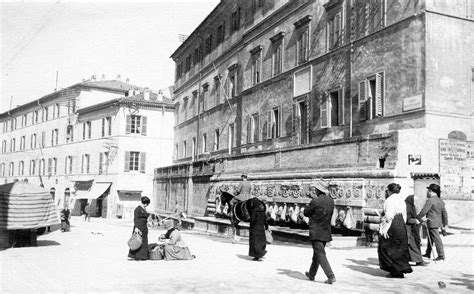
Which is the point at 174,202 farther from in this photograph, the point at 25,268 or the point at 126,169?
the point at 25,268

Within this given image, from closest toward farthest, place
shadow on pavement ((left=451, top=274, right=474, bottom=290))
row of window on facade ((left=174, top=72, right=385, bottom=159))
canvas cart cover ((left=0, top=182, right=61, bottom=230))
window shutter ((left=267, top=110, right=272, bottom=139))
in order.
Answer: shadow on pavement ((left=451, top=274, right=474, bottom=290)), canvas cart cover ((left=0, top=182, right=61, bottom=230)), row of window on facade ((left=174, top=72, right=385, bottom=159)), window shutter ((left=267, top=110, right=272, bottom=139))

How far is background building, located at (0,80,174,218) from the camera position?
48531 millimetres

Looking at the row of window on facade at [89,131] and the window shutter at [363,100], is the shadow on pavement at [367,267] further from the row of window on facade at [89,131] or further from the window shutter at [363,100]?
the row of window on facade at [89,131]

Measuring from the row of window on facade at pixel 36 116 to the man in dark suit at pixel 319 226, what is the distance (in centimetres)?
5002

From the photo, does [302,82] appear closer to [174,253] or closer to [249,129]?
[249,129]

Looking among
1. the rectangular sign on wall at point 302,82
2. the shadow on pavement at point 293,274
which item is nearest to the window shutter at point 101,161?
the rectangular sign on wall at point 302,82

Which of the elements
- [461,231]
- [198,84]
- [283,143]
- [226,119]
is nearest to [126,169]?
[198,84]

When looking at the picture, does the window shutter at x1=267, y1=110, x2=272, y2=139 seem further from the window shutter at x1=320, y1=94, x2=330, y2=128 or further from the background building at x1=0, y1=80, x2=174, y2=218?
the background building at x1=0, y1=80, x2=174, y2=218

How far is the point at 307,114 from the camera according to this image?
2403cm

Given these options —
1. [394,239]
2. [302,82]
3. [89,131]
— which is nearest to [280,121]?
[302,82]

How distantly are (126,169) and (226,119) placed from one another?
55.3 feet

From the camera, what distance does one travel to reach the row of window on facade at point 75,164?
48.8 meters

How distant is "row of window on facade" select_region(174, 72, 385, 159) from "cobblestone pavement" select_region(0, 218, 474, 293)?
6.81 meters

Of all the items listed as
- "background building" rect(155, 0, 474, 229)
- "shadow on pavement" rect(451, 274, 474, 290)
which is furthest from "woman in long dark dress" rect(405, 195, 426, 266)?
"background building" rect(155, 0, 474, 229)
